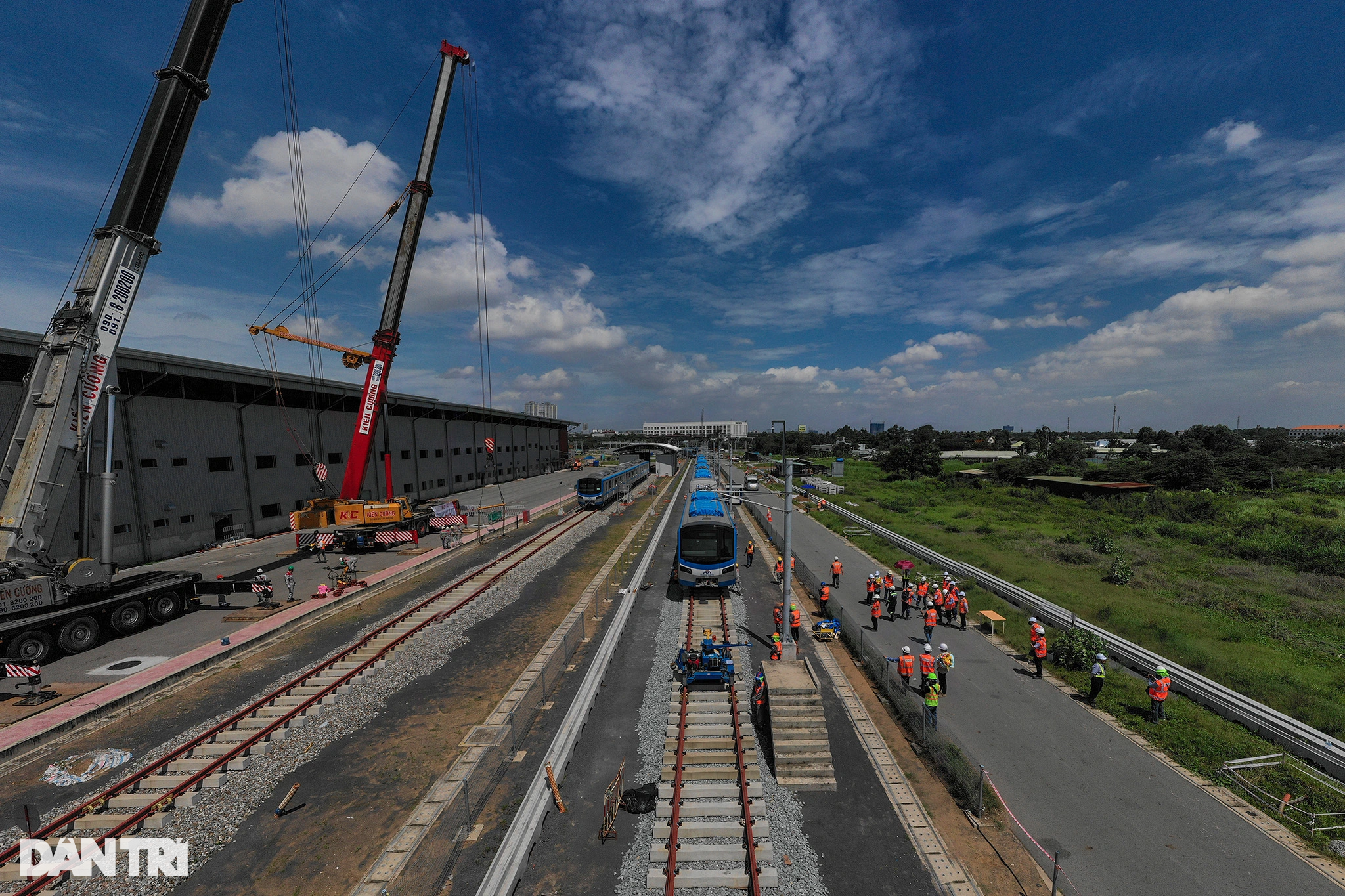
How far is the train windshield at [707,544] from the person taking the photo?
20469 millimetres

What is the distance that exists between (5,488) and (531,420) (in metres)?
66.8

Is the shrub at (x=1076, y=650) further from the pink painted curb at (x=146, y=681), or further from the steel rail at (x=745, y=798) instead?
the pink painted curb at (x=146, y=681)

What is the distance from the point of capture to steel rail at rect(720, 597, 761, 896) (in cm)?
775

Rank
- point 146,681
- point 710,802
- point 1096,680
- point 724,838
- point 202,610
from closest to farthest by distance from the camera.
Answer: point 724,838, point 710,802, point 1096,680, point 146,681, point 202,610

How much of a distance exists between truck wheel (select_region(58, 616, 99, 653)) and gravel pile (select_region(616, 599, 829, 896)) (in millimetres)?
18822

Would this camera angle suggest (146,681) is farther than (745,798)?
Yes

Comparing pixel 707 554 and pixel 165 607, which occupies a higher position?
pixel 707 554

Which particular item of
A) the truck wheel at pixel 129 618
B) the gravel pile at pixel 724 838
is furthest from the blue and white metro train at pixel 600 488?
the gravel pile at pixel 724 838

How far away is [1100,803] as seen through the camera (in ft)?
31.3

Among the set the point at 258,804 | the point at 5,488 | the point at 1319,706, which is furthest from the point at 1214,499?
the point at 5,488

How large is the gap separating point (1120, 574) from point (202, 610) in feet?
139

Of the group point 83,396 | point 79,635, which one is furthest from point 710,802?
point 83,396

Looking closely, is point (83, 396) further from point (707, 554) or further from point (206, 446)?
point (707, 554)

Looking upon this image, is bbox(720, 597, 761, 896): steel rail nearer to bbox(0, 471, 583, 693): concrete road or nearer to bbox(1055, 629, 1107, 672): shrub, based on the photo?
bbox(1055, 629, 1107, 672): shrub
